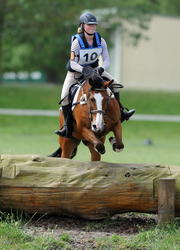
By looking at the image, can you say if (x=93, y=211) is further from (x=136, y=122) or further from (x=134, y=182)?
(x=136, y=122)

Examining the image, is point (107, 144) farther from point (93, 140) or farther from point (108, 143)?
point (93, 140)

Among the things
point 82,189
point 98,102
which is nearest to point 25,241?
point 82,189

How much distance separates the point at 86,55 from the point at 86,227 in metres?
2.70

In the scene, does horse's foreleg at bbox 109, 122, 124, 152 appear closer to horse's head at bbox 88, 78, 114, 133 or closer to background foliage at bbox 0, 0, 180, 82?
horse's head at bbox 88, 78, 114, 133

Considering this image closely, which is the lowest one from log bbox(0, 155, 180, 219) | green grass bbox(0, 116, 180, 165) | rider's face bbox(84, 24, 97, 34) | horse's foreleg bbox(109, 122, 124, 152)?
green grass bbox(0, 116, 180, 165)

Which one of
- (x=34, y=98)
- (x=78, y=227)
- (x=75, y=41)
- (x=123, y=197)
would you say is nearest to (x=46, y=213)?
(x=78, y=227)

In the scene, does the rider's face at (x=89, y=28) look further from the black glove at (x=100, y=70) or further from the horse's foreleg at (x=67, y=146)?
the horse's foreleg at (x=67, y=146)

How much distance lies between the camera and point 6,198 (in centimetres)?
723

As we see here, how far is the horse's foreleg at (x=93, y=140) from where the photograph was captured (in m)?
7.90

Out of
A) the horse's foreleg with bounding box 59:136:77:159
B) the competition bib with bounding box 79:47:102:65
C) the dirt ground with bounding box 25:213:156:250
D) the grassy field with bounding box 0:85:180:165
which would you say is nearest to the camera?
the dirt ground with bounding box 25:213:156:250

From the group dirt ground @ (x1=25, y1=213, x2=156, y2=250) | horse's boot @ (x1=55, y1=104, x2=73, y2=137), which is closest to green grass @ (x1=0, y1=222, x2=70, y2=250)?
dirt ground @ (x1=25, y1=213, x2=156, y2=250)

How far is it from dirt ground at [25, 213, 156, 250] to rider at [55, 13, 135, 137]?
1.69m

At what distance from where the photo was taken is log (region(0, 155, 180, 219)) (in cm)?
716

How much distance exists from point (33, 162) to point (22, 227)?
0.89 m
